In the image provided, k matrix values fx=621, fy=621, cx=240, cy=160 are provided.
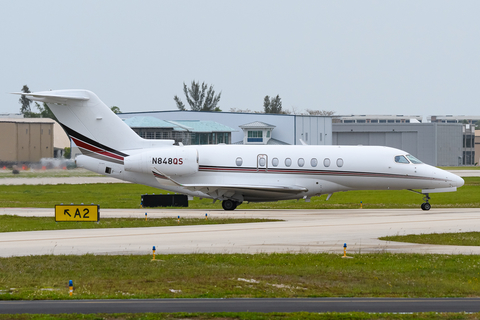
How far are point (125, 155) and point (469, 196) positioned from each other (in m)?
27.1

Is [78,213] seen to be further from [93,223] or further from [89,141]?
[89,141]

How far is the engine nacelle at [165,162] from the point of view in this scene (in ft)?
113

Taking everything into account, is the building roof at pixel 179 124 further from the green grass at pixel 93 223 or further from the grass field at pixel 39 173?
the green grass at pixel 93 223

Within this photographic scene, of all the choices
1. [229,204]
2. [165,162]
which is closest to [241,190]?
[229,204]

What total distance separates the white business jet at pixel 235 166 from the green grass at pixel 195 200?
3.42 meters

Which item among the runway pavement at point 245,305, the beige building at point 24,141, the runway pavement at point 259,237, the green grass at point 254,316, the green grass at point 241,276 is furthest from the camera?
the beige building at point 24,141

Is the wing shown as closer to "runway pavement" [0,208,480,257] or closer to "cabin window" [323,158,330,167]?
"cabin window" [323,158,330,167]

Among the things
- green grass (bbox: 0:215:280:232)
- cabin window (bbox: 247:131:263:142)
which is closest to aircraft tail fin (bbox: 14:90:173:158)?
green grass (bbox: 0:215:280:232)

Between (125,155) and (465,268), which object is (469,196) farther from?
(465,268)

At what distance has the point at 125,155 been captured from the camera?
3500 cm

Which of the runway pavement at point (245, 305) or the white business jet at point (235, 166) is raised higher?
the white business jet at point (235, 166)

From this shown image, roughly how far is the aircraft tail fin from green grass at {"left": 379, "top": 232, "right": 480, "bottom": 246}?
699 inches

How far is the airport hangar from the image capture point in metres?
104

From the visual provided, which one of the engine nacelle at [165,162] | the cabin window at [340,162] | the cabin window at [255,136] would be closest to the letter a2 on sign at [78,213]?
the engine nacelle at [165,162]
